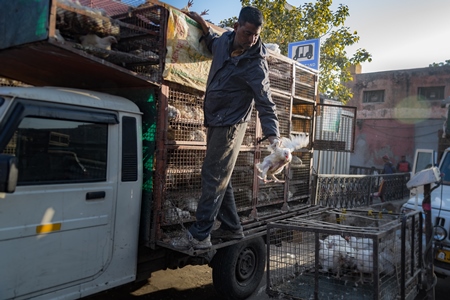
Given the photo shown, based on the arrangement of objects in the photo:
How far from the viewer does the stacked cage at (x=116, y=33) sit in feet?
9.20

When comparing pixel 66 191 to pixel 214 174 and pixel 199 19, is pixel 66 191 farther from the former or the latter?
pixel 199 19

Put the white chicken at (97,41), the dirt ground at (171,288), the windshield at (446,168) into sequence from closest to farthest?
the white chicken at (97,41), the dirt ground at (171,288), the windshield at (446,168)

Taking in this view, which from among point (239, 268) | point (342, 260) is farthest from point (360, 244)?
point (239, 268)

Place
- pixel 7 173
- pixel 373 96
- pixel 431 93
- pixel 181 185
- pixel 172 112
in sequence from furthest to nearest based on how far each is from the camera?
pixel 373 96 → pixel 431 93 → pixel 181 185 → pixel 172 112 → pixel 7 173

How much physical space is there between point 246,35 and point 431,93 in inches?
847

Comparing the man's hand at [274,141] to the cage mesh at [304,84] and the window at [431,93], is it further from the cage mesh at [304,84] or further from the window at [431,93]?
the window at [431,93]

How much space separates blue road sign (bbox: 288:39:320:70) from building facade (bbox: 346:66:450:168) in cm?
1525

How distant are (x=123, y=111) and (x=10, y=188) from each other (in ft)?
3.98

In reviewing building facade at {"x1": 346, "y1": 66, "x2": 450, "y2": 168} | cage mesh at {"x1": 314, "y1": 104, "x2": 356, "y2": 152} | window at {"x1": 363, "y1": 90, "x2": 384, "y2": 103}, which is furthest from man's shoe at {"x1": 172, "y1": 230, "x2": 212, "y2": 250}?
window at {"x1": 363, "y1": 90, "x2": 384, "y2": 103}

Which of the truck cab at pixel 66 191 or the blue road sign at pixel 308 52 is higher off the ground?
the blue road sign at pixel 308 52

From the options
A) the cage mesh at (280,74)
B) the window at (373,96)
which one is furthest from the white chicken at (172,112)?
the window at (373,96)

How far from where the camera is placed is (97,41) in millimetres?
3041

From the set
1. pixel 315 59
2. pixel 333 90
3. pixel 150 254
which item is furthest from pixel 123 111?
pixel 333 90

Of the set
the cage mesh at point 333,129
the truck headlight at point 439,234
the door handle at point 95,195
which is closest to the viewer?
the door handle at point 95,195
